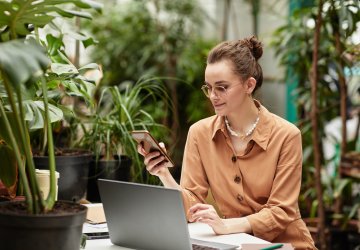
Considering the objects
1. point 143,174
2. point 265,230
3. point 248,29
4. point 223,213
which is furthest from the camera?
point 248,29

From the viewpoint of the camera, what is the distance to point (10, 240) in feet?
5.85

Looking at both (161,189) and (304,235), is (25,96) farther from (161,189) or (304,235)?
(304,235)

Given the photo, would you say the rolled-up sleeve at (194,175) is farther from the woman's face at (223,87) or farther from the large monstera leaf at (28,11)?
the large monstera leaf at (28,11)

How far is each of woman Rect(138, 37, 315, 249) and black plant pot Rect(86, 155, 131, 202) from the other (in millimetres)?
644

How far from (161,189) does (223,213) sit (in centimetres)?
88

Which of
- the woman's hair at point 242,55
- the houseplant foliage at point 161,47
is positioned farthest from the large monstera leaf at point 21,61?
the houseplant foliage at point 161,47

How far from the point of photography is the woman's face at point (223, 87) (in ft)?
8.75

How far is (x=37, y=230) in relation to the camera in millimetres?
1763

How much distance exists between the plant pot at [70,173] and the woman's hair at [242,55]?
828 mm

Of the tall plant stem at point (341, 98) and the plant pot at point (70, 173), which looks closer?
the plant pot at point (70, 173)

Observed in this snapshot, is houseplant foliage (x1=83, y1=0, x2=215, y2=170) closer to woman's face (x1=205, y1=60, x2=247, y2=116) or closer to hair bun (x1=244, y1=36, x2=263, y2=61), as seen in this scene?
hair bun (x1=244, y1=36, x2=263, y2=61)

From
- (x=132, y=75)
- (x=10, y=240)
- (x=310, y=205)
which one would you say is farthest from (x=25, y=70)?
(x=132, y=75)

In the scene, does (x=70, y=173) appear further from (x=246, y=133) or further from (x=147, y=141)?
(x=246, y=133)

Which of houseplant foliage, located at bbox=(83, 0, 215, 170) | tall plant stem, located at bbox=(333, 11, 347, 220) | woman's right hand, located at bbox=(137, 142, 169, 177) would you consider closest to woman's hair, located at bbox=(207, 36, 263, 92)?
woman's right hand, located at bbox=(137, 142, 169, 177)
